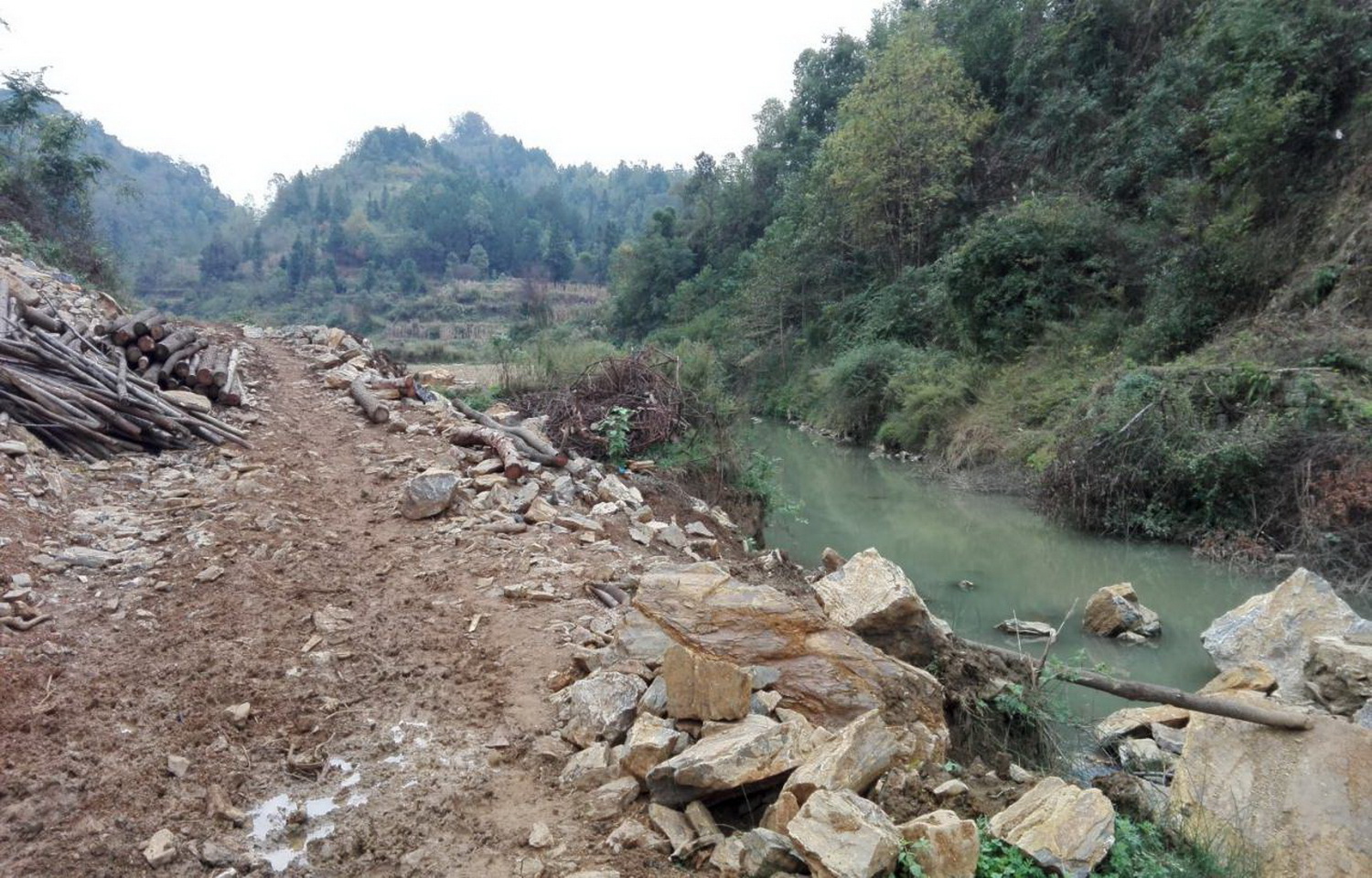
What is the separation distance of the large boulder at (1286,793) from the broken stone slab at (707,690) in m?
1.99

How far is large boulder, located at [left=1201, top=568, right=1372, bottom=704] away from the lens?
206 inches

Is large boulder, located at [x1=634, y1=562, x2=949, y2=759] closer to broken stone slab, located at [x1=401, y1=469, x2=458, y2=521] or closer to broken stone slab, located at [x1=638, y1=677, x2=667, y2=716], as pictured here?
broken stone slab, located at [x1=638, y1=677, x2=667, y2=716]

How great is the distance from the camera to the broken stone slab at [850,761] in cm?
242

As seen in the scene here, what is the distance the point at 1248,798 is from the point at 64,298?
1187 cm

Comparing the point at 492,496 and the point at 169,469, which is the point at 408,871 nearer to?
the point at 492,496

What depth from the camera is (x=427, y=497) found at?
5582 millimetres

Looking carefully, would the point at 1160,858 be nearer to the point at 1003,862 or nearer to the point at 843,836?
the point at 1003,862

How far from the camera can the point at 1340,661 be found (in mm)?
4855

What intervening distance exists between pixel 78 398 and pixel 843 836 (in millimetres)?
6861

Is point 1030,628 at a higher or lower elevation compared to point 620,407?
lower

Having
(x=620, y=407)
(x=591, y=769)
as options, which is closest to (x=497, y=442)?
(x=620, y=407)

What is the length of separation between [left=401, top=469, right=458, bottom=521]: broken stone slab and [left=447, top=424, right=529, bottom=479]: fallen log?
670 millimetres

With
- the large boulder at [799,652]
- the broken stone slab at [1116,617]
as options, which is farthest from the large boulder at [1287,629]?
the large boulder at [799,652]

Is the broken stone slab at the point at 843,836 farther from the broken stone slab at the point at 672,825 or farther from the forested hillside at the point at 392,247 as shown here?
the forested hillside at the point at 392,247
